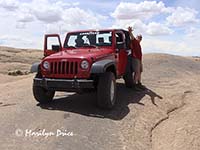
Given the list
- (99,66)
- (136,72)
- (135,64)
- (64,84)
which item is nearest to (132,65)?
(135,64)

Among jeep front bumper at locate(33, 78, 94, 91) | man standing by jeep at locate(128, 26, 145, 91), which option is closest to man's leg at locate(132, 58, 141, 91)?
man standing by jeep at locate(128, 26, 145, 91)

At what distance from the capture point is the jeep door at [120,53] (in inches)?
402

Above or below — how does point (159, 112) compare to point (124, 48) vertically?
below

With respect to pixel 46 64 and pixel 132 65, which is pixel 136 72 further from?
pixel 46 64

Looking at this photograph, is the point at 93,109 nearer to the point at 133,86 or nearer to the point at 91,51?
the point at 91,51

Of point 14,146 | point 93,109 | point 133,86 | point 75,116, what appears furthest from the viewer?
point 133,86

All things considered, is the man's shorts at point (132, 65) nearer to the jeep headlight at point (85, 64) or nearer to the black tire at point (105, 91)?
the black tire at point (105, 91)

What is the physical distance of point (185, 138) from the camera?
737cm

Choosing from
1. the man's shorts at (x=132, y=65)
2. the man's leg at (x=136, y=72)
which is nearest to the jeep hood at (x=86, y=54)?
the man's shorts at (x=132, y=65)

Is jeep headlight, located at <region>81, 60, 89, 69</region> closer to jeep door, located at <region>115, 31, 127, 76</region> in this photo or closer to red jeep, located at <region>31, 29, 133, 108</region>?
A: red jeep, located at <region>31, 29, 133, 108</region>

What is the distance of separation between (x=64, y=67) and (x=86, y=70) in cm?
59

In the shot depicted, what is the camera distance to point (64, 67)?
8797 mm

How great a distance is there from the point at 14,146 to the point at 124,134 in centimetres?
225

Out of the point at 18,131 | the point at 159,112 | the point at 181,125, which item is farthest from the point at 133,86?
the point at 18,131
